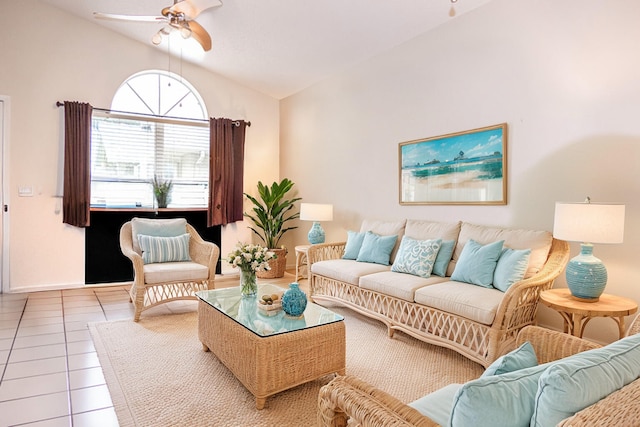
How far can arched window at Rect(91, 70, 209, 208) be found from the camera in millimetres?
5367

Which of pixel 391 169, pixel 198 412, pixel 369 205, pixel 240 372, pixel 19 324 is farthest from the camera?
pixel 369 205

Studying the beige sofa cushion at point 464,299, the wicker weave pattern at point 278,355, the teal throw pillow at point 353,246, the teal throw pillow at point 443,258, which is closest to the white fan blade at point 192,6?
the teal throw pillow at point 353,246

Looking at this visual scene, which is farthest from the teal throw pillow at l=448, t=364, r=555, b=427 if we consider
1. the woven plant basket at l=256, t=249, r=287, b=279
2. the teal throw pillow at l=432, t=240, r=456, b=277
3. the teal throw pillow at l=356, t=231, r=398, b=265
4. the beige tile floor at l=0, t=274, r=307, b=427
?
the woven plant basket at l=256, t=249, r=287, b=279

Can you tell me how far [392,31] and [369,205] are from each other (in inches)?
76.6

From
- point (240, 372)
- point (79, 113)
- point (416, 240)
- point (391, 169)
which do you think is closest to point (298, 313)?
point (240, 372)

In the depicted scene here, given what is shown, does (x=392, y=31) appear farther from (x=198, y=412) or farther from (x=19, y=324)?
(x=19, y=324)

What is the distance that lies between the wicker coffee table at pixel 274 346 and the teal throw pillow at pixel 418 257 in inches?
43.7

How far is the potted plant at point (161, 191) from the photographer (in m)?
5.64

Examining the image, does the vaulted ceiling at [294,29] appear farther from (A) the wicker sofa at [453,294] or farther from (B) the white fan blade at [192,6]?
(A) the wicker sofa at [453,294]

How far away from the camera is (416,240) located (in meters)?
3.71

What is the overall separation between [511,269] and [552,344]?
4.35 feet

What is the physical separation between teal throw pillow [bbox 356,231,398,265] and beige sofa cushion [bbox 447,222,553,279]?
67cm

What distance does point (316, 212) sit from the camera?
5023mm

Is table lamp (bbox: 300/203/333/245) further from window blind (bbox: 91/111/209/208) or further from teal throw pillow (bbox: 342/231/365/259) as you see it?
window blind (bbox: 91/111/209/208)
